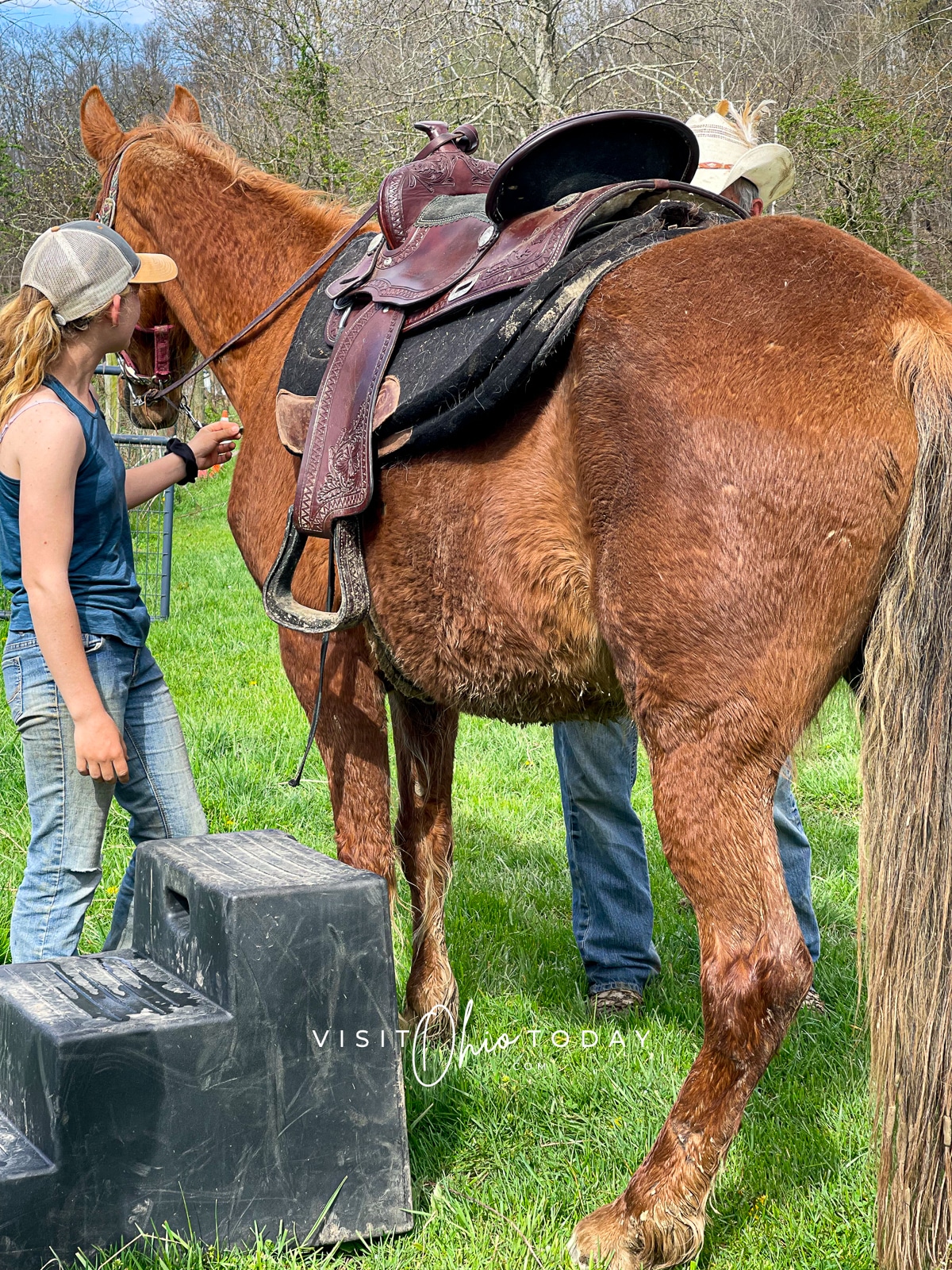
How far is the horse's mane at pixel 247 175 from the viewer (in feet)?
11.2

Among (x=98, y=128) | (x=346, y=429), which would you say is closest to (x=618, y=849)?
(x=346, y=429)

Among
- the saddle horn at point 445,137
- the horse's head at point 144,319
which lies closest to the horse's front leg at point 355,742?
the horse's head at point 144,319

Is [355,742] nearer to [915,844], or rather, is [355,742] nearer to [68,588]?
[68,588]

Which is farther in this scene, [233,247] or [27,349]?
[233,247]

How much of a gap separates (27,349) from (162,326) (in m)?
1.16

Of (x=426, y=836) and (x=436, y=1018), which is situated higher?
(x=426, y=836)

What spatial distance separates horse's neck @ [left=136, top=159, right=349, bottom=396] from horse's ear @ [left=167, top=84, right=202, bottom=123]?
26.0 inches

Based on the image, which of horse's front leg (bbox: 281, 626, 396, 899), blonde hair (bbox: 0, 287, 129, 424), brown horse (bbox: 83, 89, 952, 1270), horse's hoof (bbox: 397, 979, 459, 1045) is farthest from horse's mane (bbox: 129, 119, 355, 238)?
horse's hoof (bbox: 397, 979, 459, 1045)

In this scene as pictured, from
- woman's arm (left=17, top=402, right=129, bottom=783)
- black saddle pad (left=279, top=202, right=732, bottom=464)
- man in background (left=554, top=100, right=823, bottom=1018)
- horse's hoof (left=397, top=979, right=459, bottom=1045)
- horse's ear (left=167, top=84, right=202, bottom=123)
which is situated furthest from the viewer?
horse's ear (left=167, top=84, right=202, bottom=123)

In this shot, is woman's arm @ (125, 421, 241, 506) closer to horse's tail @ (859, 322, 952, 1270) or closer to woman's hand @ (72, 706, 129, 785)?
woman's hand @ (72, 706, 129, 785)

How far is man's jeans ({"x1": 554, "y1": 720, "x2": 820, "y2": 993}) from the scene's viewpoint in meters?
3.37

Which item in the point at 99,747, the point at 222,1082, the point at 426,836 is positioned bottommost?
the point at 426,836

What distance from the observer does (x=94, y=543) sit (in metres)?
2.66

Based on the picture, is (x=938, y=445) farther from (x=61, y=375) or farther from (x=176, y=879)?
(x=61, y=375)
